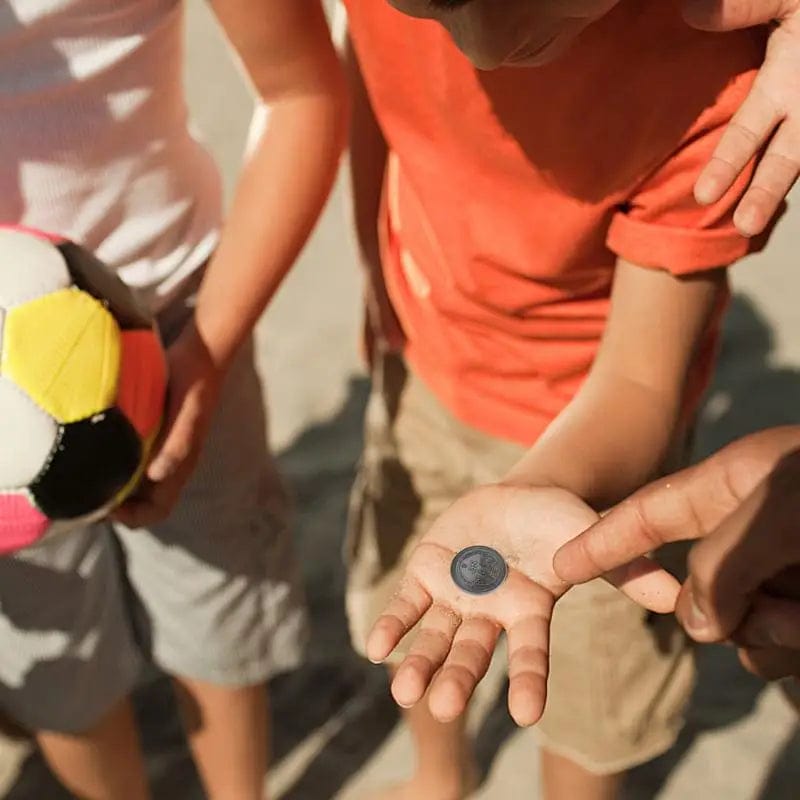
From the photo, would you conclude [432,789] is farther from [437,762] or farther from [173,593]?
[173,593]

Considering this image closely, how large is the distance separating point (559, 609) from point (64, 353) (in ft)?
1.89

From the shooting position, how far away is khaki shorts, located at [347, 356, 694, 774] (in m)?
1.25

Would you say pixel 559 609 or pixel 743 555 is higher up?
pixel 743 555

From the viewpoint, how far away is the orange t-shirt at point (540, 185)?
90 centimetres

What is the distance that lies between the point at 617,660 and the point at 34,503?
63 centimetres

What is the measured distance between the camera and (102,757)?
141 cm

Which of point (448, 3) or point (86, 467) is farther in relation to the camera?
point (86, 467)

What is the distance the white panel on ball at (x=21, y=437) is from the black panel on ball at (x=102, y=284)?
0.10 meters

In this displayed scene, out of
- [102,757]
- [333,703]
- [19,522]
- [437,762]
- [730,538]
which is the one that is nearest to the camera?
[730,538]

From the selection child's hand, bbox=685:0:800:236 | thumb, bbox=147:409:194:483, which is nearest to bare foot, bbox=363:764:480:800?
thumb, bbox=147:409:194:483

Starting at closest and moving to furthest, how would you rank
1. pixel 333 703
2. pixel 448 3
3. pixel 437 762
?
pixel 448 3, pixel 437 762, pixel 333 703

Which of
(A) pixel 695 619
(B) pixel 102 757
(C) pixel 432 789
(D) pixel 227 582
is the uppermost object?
(A) pixel 695 619

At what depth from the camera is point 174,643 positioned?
4.53ft

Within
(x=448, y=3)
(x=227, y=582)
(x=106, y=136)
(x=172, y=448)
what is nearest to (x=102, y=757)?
(x=227, y=582)
